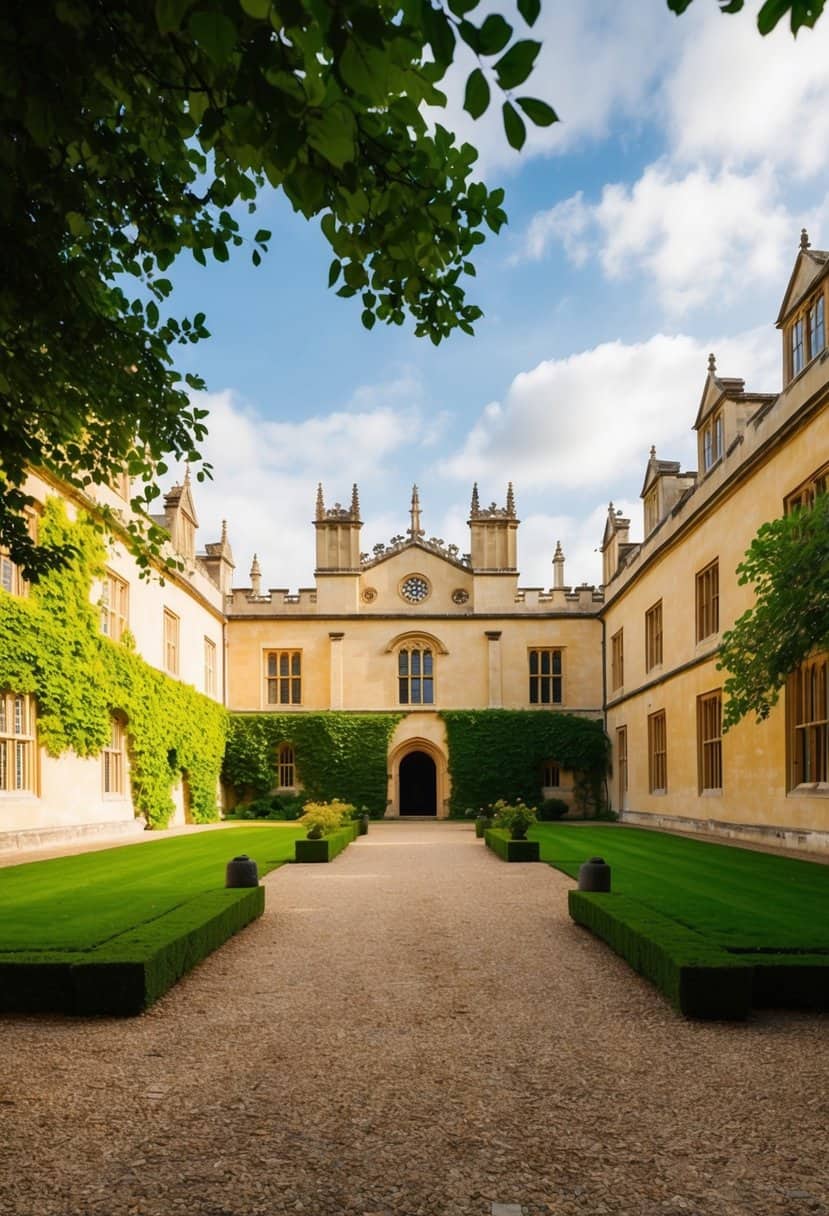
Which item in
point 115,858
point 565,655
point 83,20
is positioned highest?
point 83,20

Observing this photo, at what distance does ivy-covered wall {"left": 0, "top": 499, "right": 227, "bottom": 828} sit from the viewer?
1573 cm

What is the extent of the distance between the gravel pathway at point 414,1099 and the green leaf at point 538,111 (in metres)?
3.41

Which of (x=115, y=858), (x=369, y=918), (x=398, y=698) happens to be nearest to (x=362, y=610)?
(x=398, y=698)

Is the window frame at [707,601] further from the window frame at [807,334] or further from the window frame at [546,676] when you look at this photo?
the window frame at [546,676]

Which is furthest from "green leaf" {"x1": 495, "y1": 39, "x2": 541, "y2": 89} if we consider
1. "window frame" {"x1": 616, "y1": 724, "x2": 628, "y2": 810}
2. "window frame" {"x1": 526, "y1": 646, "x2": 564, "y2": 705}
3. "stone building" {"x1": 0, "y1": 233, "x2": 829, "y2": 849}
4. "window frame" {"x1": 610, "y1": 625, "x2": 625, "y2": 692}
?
Answer: "window frame" {"x1": 526, "y1": 646, "x2": 564, "y2": 705}

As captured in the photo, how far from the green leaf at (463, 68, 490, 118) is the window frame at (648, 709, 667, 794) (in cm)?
2156

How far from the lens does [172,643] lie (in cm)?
2500

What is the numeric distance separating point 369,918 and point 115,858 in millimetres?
6067

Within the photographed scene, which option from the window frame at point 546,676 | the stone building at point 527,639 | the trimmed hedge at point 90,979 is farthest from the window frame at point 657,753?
the trimmed hedge at point 90,979

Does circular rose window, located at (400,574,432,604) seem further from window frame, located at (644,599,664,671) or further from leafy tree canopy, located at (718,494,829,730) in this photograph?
Result: leafy tree canopy, located at (718,494,829,730)

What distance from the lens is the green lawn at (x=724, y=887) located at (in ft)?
22.7

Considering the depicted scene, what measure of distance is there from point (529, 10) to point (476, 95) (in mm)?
295

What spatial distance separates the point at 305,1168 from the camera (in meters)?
3.50

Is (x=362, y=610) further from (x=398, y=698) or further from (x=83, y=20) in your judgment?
(x=83, y=20)
